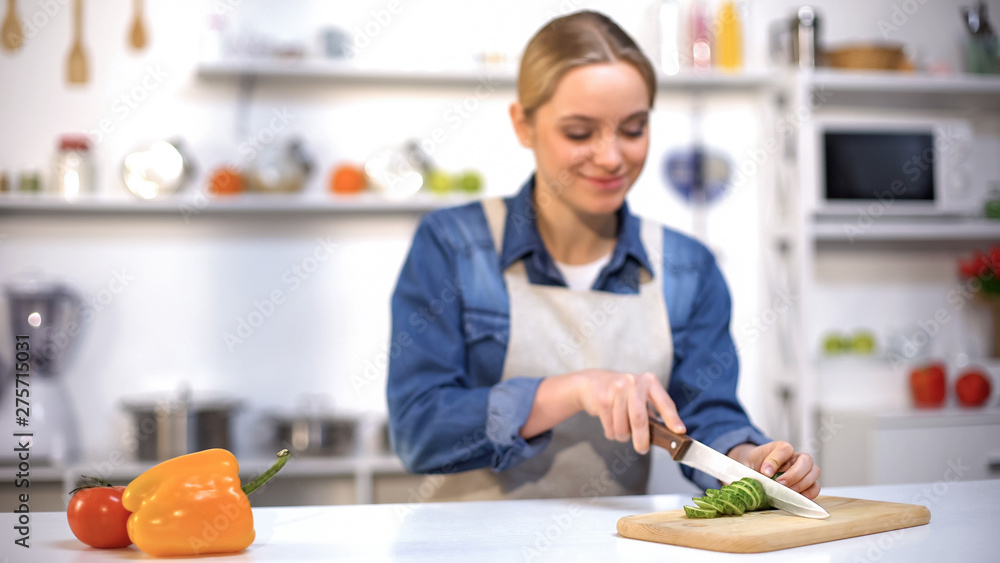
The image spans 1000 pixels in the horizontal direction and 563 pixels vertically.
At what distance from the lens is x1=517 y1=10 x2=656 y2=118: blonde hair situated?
1.21 m

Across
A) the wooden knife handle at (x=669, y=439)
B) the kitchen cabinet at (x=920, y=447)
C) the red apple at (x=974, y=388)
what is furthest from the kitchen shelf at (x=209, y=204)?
the wooden knife handle at (x=669, y=439)

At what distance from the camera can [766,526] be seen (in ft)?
2.72

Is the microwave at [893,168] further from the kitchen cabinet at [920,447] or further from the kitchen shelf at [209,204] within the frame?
the kitchen shelf at [209,204]

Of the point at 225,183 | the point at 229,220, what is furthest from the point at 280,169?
the point at 229,220

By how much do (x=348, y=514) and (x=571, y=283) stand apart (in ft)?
1.75

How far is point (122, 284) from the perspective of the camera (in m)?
2.74

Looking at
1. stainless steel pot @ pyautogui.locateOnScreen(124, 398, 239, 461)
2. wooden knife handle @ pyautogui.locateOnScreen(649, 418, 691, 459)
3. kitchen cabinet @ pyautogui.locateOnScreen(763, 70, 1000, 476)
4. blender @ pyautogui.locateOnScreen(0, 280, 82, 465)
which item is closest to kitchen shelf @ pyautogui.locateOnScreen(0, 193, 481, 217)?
blender @ pyautogui.locateOnScreen(0, 280, 82, 465)

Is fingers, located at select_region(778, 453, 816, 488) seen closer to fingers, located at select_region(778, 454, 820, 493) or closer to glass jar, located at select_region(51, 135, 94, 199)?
fingers, located at select_region(778, 454, 820, 493)

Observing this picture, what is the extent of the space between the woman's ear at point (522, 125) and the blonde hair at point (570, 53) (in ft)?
0.03

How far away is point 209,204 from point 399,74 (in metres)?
0.71

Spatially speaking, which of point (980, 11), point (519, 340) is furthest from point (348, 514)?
point (980, 11)

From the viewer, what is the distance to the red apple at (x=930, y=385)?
2.72 metres

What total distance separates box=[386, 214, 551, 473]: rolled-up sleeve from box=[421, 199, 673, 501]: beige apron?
0.30ft

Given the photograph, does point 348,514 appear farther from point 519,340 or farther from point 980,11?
point 980,11
